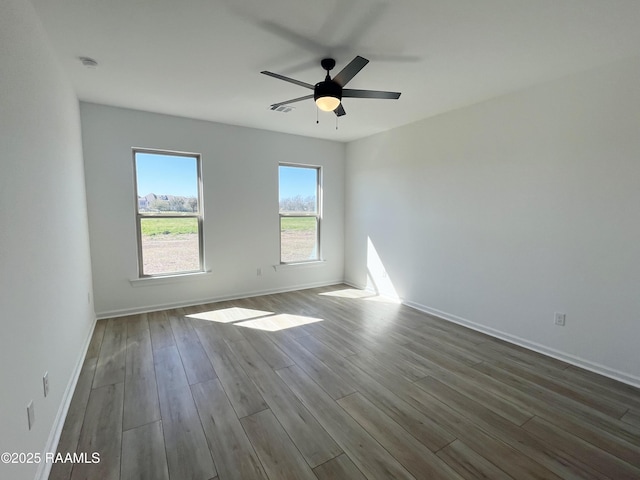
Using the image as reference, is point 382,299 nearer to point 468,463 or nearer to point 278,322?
point 278,322

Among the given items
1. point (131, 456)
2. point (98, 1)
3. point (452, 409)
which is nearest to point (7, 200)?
point (98, 1)

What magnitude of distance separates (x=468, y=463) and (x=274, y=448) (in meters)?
1.11

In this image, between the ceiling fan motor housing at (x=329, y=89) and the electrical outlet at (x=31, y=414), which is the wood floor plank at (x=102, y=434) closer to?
the electrical outlet at (x=31, y=414)

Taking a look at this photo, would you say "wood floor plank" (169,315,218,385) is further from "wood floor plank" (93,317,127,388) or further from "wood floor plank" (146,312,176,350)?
"wood floor plank" (93,317,127,388)

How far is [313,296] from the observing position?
486 cm

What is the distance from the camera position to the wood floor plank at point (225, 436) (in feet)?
5.28

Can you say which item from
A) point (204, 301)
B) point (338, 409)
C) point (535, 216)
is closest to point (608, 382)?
point (535, 216)

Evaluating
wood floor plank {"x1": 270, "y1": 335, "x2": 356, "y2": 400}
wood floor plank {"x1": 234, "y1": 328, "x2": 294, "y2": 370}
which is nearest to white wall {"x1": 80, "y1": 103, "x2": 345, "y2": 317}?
wood floor plank {"x1": 234, "y1": 328, "x2": 294, "y2": 370}

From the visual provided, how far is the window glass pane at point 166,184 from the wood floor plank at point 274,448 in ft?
10.3

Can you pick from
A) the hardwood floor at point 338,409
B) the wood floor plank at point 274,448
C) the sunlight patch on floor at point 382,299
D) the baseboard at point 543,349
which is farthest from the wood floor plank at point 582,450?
the sunlight patch on floor at point 382,299

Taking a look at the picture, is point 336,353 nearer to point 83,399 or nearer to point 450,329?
point 450,329

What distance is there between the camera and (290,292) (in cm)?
507

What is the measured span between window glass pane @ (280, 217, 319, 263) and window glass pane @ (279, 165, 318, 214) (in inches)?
7.2

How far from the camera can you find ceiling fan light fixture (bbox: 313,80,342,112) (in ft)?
7.49
